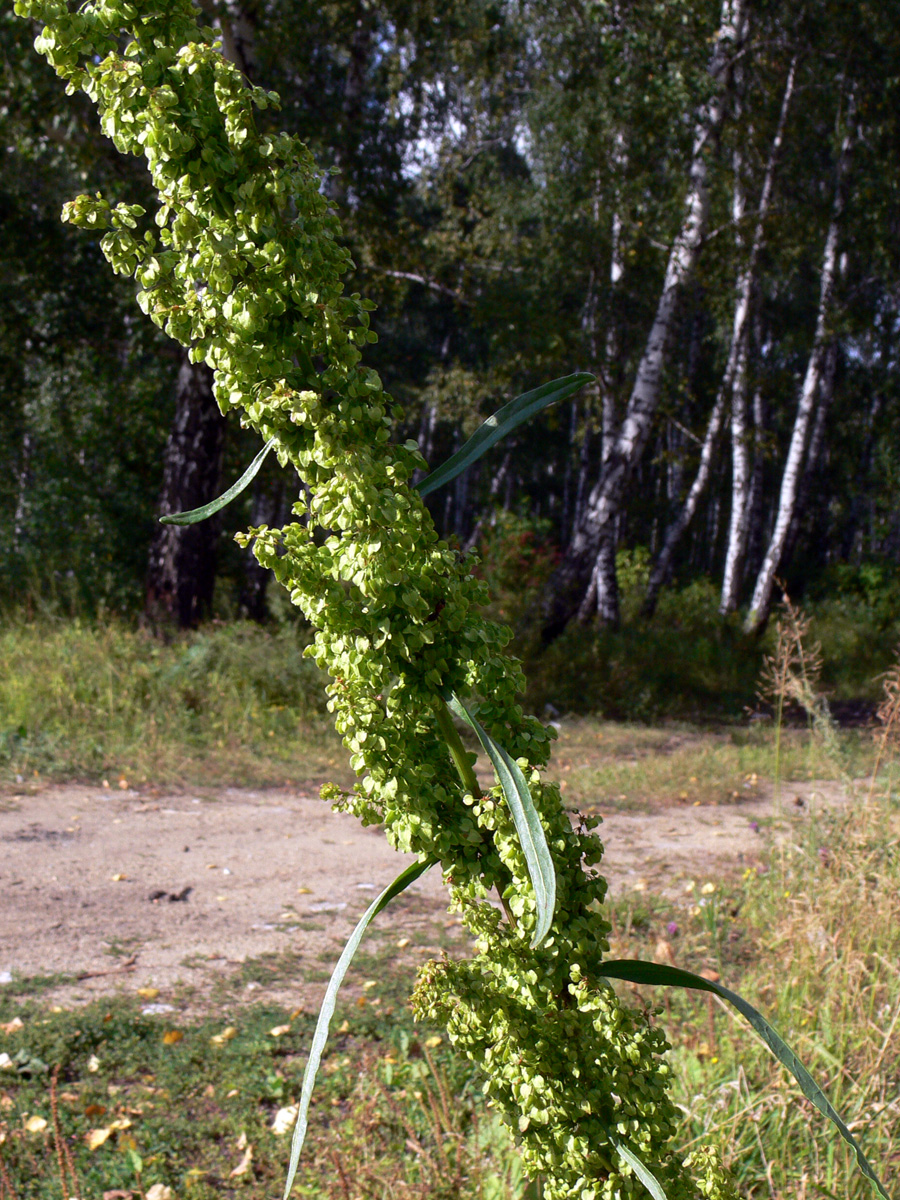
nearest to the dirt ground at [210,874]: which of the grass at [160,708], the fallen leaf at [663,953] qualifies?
the grass at [160,708]

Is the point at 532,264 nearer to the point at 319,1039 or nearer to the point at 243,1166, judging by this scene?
the point at 243,1166

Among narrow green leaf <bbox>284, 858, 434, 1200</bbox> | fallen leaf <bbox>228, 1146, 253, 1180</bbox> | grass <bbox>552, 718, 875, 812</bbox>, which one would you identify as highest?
narrow green leaf <bbox>284, 858, 434, 1200</bbox>

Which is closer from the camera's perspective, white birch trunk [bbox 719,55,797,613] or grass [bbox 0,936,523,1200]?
grass [bbox 0,936,523,1200]

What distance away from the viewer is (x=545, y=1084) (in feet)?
3.72

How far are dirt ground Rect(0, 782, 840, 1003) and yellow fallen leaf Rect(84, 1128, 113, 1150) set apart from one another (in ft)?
2.65

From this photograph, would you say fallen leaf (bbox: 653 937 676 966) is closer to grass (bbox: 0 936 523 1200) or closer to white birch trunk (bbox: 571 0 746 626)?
grass (bbox: 0 936 523 1200)

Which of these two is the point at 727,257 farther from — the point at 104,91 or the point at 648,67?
the point at 104,91

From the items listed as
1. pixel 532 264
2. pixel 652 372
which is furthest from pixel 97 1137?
pixel 532 264

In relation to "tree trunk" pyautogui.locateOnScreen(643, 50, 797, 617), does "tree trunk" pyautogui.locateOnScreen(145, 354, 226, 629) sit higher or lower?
lower

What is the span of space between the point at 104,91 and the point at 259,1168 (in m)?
2.38

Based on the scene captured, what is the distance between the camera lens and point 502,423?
1148 millimetres

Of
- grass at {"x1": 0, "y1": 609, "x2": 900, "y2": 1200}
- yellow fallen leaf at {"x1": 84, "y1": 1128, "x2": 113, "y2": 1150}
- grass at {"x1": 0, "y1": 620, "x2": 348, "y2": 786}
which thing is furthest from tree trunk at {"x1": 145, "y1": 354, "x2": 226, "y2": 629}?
yellow fallen leaf at {"x1": 84, "y1": 1128, "x2": 113, "y2": 1150}

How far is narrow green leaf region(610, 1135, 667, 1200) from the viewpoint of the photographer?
1.02 metres

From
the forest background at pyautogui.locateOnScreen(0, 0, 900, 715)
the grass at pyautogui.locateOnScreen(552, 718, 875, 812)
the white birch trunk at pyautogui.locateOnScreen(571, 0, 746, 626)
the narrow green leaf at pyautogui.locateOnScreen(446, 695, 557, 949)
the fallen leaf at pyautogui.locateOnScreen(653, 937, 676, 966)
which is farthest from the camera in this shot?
the white birch trunk at pyautogui.locateOnScreen(571, 0, 746, 626)
